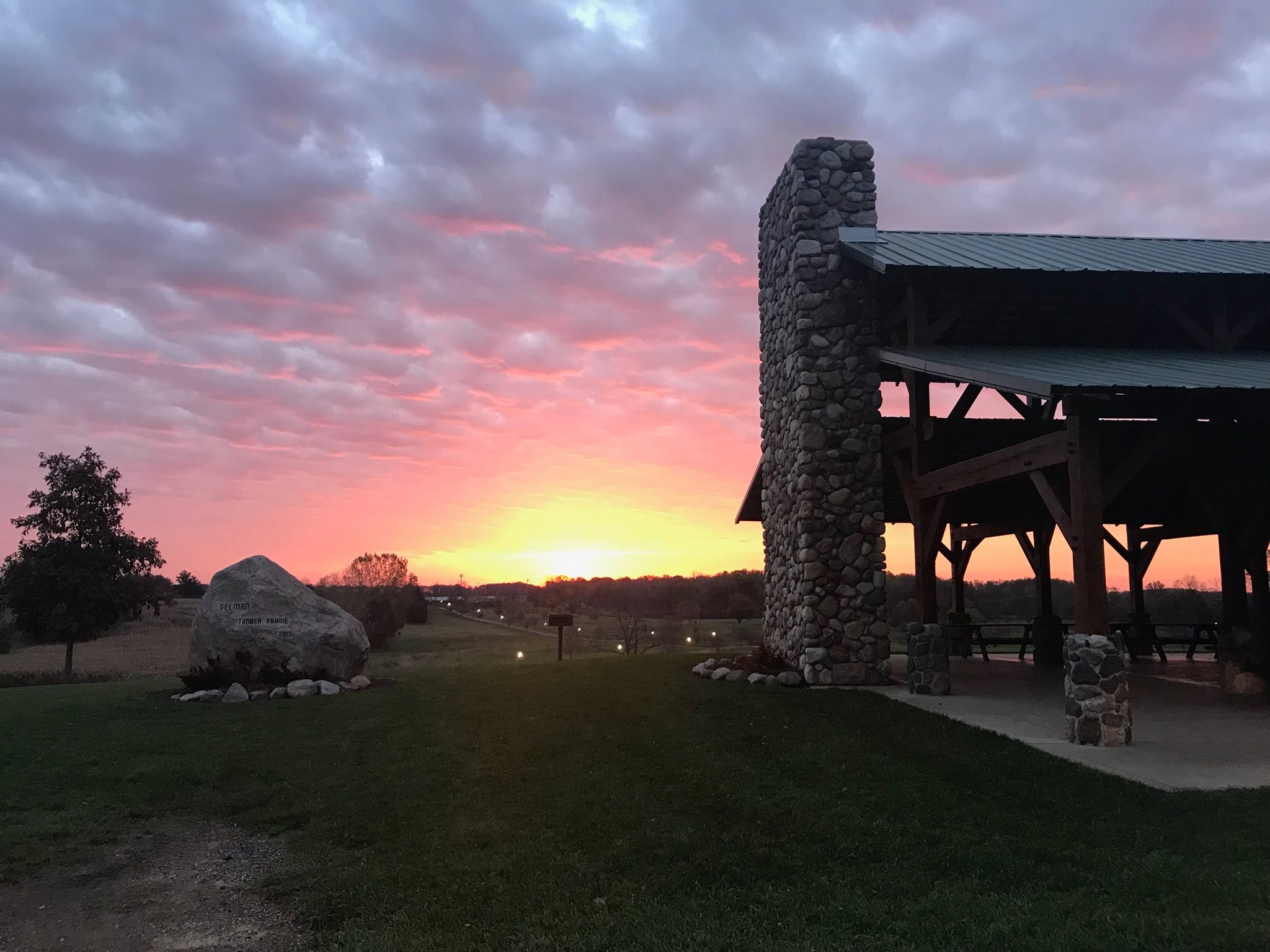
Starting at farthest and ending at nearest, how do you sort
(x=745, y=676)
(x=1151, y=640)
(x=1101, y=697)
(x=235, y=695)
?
1. (x=1151, y=640)
2. (x=745, y=676)
3. (x=235, y=695)
4. (x=1101, y=697)

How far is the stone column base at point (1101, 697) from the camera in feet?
25.9

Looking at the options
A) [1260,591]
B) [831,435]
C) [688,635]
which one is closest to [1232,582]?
[1260,591]

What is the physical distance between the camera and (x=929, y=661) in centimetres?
1114

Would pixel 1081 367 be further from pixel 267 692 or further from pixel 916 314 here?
pixel 267 692

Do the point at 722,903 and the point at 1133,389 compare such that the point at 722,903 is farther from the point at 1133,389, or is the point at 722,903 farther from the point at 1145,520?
the point at 1145,520

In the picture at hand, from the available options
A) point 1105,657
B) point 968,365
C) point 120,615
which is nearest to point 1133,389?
point 968,365

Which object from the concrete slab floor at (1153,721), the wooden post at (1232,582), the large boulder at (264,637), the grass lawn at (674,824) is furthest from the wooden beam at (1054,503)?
the large boulder at (264,637)

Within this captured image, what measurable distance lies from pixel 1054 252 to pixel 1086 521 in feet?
22.0

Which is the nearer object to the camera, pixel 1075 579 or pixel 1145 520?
pixel 1075 579

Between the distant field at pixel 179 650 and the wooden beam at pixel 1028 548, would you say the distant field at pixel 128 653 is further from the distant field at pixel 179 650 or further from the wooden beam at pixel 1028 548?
the wooden beam at pixel 1028 548

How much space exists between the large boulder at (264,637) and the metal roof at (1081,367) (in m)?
9.42

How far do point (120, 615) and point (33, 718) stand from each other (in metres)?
11.9

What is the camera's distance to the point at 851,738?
8.35 meters

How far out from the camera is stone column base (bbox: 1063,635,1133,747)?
791 cm
